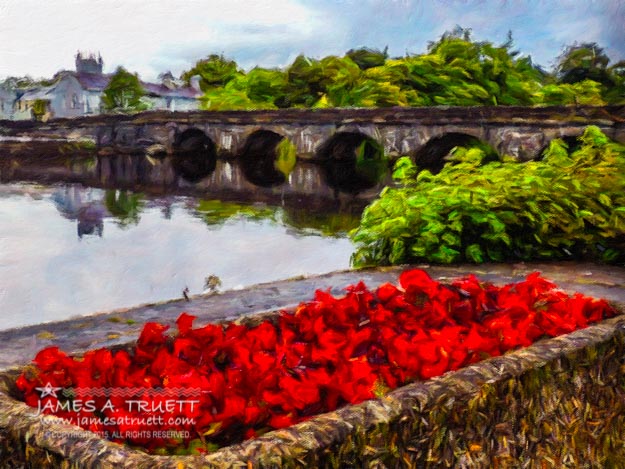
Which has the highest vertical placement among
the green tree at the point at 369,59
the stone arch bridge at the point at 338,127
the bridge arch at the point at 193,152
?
the green tree at the point at 369,59

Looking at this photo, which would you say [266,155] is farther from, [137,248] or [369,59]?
[137,248]

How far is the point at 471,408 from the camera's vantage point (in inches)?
58.9

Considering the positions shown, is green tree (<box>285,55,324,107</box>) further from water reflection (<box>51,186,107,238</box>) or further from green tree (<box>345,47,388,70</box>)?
water reflection (<box>51,186,107,238</box>)

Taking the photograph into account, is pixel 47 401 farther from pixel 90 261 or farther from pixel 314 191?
pixel 314 191

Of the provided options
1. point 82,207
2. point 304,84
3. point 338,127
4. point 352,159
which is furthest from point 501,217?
point 304,84

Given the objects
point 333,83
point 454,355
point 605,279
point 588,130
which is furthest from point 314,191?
point 454,355

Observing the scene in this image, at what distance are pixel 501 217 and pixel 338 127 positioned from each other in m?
16.4

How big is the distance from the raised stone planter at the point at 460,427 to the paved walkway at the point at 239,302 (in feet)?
1.42

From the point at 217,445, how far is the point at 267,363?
0.21 meters

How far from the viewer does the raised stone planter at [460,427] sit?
3.84ft

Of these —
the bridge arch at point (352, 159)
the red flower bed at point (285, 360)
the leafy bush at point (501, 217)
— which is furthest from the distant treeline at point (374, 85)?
the red flower bed at point (285, 360)

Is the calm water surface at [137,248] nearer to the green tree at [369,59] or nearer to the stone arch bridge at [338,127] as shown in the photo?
the stone arch bridge at [338,127]

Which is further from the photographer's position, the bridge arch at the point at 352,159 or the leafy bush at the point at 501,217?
the bridge arch at the point at 352,159

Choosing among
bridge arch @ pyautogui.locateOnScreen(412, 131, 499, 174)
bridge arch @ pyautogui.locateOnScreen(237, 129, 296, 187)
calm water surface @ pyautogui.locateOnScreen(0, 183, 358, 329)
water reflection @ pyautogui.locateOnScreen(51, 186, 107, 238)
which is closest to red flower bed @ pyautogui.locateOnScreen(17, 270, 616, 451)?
calm water surface @ pyautogui.locateOnScreen(0, 183, 358, 329)
